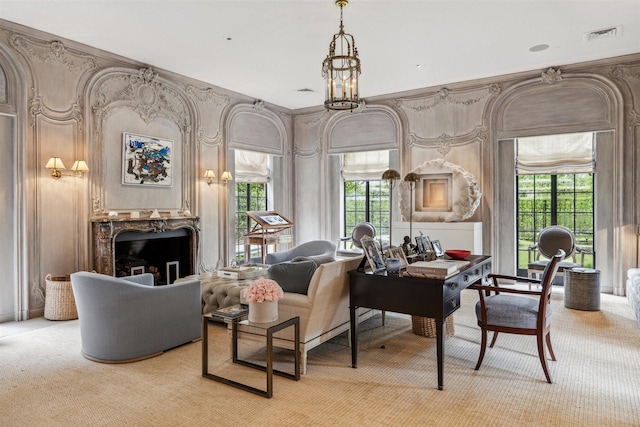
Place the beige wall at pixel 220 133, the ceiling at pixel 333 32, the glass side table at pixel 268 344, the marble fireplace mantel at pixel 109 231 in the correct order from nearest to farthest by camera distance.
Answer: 1. the glass side table at pixel 268 344
2. the ceiling at pixel 333 32
3. the beige wall at pixel 220 133
4. the marble fireplace mantel at pixel 109 231

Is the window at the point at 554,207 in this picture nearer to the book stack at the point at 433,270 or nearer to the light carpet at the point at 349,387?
the light carpet at the point at 349,387

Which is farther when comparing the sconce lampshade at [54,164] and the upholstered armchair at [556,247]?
the upholstered armchair at [556,247]

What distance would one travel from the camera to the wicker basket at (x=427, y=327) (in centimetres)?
413

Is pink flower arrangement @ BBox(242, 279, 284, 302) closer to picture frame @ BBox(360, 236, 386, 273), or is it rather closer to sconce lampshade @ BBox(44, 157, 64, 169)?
picture frame @ BBox(360, 236, 386, 273)

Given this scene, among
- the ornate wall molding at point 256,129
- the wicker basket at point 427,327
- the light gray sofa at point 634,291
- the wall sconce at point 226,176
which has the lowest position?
the wicker basket at point 427,327

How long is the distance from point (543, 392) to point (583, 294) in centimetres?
280

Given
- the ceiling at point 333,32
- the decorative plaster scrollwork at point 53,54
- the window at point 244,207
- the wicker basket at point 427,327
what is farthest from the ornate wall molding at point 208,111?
the wicker basket at point 427,327

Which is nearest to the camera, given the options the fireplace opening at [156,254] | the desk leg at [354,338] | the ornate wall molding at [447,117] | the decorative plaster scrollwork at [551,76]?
the desk leg at [354,338]

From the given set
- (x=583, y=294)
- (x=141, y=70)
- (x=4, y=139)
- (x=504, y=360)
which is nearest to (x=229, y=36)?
(x=141, y=70)

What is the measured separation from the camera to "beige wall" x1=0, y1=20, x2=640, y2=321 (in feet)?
16.2

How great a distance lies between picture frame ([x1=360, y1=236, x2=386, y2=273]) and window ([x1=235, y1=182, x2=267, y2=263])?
4843 mm

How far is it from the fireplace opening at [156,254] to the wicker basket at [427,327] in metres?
3.77

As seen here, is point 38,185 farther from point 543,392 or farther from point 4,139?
point 543,392

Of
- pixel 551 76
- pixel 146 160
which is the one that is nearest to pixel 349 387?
pixel 146 160
